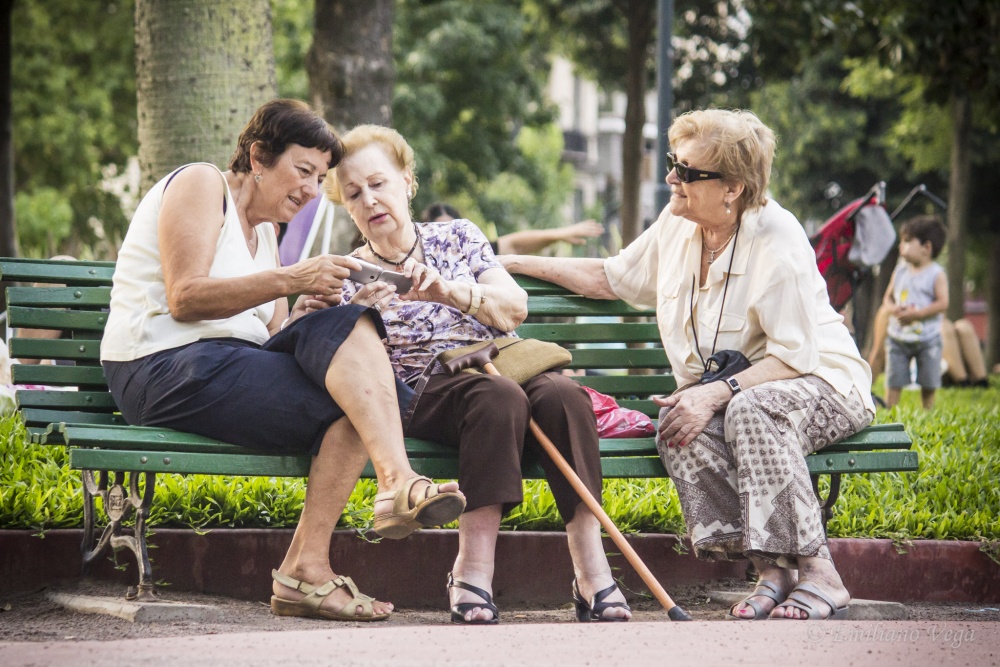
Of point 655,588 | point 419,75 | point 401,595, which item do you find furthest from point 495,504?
point 419,75

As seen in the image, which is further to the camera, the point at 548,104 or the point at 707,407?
the point at 548,104

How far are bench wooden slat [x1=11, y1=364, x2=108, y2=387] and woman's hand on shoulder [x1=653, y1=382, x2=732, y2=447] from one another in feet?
6.35

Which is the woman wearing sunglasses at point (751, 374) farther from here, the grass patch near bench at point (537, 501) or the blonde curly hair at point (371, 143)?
the blonde curly hair at point (371, 143)

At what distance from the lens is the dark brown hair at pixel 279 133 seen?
160 inches

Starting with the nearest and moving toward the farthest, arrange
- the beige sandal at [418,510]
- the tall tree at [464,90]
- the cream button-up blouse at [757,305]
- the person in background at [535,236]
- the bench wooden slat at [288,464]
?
the beige sandal at [418,510] → the bench wooden slat at [288,464] → the cream button-up blouse at [757,305] → the person in background at [535,236] → the tall tree at [464,90]

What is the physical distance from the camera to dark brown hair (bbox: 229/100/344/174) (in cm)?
406

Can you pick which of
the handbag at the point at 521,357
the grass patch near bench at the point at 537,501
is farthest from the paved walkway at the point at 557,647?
the grass patch near bench at the point at 537,501

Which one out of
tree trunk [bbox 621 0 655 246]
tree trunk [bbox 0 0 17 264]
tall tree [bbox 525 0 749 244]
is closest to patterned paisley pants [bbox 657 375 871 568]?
tree trunk [bbox 621 0 655 246]

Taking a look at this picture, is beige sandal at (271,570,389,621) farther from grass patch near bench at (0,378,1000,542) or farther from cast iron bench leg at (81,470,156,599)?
grass patch near bench at (0,378,1000,542)

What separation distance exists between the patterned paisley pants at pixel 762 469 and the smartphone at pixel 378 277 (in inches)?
37.7

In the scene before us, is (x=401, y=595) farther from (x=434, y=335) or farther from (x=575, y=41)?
(x=575, y=41)

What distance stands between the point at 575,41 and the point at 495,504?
1525 centimetres

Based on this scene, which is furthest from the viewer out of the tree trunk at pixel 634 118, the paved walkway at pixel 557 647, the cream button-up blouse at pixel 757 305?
the tree trunk at pixel 634 118

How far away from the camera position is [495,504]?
3.65 m
